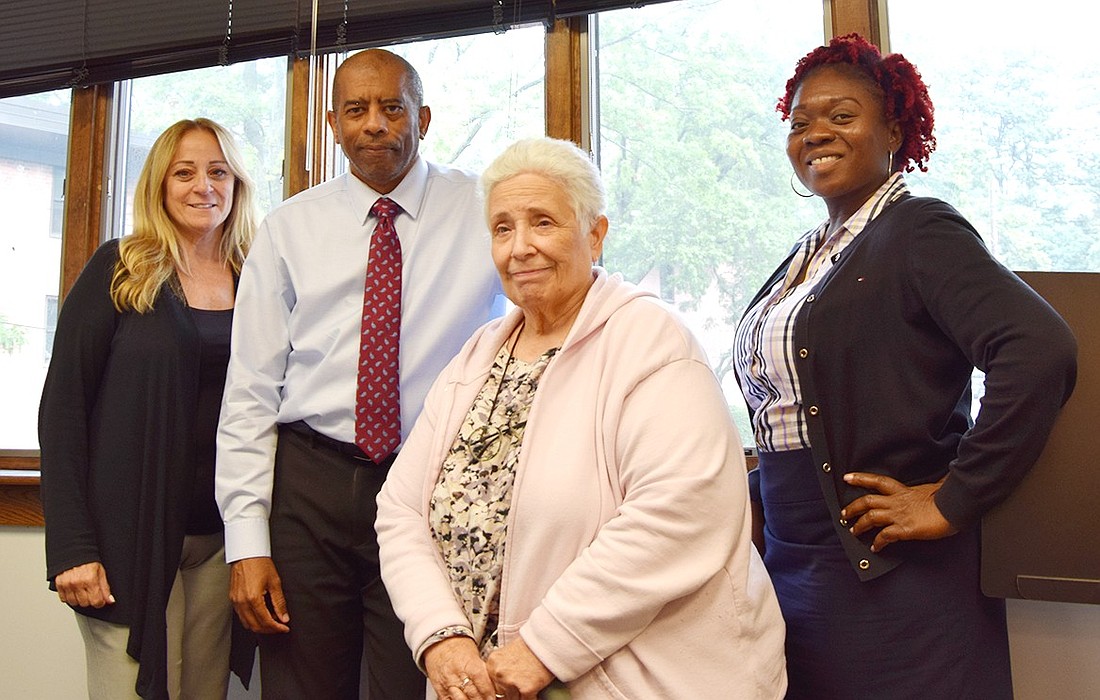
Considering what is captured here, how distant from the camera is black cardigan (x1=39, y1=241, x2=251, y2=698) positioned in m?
1.73

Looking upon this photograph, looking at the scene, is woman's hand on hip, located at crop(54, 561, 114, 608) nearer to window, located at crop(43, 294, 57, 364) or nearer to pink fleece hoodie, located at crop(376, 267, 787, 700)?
pink fleece hoodie, located at crop(376, 267, 787, 700)

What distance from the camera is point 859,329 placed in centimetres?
143

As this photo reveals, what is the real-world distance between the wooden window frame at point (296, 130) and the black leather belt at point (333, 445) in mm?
913

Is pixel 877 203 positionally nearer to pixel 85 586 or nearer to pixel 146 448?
pixel 146 448

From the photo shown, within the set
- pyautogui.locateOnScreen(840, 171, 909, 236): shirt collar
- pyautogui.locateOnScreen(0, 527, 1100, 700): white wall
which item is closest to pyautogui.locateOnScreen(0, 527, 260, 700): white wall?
pyautogui.locateOnScreen(0, 527, 1100, 700): white wall

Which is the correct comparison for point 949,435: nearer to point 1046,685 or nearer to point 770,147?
point 1046,685

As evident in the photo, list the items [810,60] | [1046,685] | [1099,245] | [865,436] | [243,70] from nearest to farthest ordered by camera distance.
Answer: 1. [865,436]
2. [810,60]
3. [1046,685]
4. [1099,245]
5. [243,70]

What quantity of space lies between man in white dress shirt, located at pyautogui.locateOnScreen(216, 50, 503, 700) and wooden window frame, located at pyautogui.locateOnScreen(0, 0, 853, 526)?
0.50 metres

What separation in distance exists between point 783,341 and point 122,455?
1.38 m

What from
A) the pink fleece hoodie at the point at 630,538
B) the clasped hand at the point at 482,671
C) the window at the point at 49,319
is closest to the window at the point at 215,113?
the window at the point at 49,319

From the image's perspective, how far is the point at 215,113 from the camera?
2621mm

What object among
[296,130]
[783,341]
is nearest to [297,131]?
[296,130]

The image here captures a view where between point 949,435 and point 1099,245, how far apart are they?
36.9 inches

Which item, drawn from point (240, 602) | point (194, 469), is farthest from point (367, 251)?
point (240, 602)
